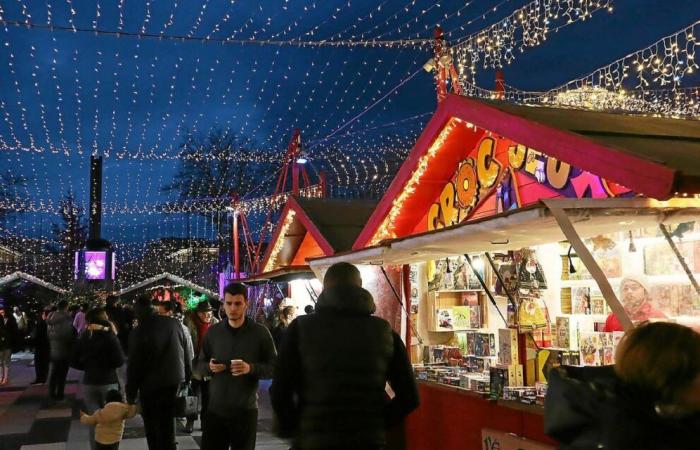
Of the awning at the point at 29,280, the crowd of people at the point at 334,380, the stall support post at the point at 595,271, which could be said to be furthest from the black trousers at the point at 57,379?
the awning at the point at 29,280

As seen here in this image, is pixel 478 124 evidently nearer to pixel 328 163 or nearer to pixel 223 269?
pixel 328 163

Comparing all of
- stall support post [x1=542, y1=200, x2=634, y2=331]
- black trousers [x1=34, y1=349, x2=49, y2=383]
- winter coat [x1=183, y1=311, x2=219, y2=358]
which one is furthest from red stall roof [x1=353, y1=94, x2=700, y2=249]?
black trousers [x1=34, y1=349, x2=49, y2=383]

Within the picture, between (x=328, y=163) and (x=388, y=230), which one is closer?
(x=388, y=230)

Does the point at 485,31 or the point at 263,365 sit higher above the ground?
the point at 485,31

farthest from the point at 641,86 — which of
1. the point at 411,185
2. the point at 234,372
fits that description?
the point at 234,372

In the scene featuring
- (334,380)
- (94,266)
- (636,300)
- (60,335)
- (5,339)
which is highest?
(94,266)

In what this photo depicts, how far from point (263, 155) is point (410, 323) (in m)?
15.8

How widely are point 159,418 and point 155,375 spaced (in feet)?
1.31

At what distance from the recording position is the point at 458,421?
21.7 feet

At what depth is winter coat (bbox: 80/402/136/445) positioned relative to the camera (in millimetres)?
6395

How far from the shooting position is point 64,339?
1369cm

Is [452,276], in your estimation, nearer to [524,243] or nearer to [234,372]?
[524,243]

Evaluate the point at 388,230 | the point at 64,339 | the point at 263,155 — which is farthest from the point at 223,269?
the point at 388,230

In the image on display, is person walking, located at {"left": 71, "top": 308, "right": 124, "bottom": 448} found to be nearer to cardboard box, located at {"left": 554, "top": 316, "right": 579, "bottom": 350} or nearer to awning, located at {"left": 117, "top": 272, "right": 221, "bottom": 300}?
cardboard box, located at {"left": 554, "top": 316, "right": 579, "bottom": 350}
